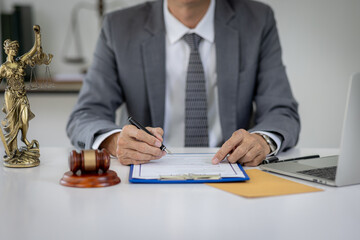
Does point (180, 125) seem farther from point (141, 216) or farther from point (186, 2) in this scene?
point (141, 216)

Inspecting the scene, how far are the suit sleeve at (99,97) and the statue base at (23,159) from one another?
10.1 inches

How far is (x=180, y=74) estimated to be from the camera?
1.98m

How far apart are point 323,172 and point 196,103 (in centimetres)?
85

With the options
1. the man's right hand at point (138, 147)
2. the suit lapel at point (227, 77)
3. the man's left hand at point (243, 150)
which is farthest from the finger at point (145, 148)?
the suit lapel at point (227, 77)

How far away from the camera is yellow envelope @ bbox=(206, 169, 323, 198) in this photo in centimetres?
101

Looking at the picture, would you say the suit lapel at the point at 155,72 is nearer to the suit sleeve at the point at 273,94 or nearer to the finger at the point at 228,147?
the suit sleeve at the point at 273,94

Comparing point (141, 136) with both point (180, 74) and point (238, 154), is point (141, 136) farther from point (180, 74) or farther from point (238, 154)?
point (180, 74)

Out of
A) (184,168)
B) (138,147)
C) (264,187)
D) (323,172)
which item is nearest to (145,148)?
(138,147)

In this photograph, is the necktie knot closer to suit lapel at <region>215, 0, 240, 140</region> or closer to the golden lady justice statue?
suit lapel at <region>215, 0, 240, 140</region>

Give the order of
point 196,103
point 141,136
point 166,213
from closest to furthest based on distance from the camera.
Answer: point 166,213 < point 141,136 < point 196,103

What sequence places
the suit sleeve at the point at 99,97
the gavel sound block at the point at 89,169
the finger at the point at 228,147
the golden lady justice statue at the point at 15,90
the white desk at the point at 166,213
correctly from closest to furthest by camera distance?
1. the white desk at the point at 166,213
2. the gavel sound block at the point at 89,169
3. the golden lady justice statue at the point at 15,90
4. the finger at the point at 228,147
5. the suit sleeve at the point at 99,97

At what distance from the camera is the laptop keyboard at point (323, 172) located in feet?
3.67

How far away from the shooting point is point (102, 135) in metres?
1.47

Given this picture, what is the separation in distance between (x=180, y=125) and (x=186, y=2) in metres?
0.50
